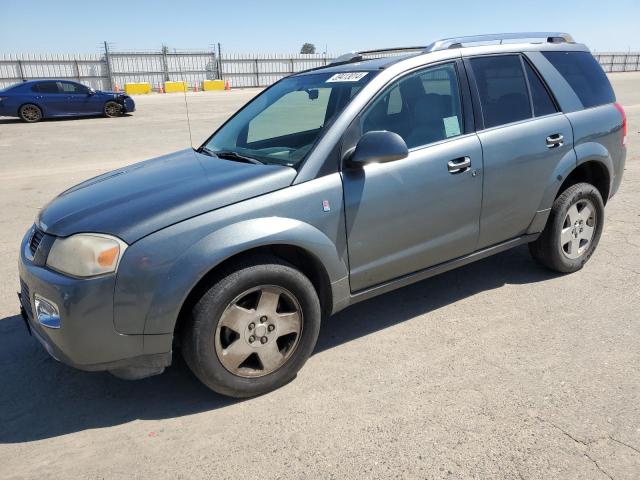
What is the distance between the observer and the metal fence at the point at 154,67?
1325 inches

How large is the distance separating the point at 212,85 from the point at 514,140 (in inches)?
1387

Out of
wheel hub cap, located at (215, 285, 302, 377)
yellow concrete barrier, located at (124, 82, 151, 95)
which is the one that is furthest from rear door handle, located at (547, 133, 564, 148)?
yellow concrete barrier, located at (124, 82, 151, 95)

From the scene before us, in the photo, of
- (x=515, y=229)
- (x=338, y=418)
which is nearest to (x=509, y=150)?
(x=515, y=229)

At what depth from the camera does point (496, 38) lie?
4105 millimetres

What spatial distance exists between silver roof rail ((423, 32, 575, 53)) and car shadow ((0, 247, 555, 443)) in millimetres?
1855

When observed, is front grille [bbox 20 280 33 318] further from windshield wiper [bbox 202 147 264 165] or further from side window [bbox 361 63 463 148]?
side window [bbox 361 63 463 148]

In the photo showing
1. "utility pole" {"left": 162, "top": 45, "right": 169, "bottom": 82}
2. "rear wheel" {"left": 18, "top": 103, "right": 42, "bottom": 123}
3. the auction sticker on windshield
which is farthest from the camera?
"utility pole" {"left": 162, "top": 45, "right": 169, "bottom": 82}

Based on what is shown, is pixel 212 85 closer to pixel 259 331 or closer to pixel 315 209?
pixel 315 209

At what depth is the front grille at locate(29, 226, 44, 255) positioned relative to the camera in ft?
9.45

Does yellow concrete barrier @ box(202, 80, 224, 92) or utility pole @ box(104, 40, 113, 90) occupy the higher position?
utility pole @ box(104, 40, 113, 90)

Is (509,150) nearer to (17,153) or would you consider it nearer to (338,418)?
(338,418)

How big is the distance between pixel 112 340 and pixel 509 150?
9.27 feet

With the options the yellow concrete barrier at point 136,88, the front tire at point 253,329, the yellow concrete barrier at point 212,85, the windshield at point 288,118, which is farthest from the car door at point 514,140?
the yellow concrete barrier at point 212,85

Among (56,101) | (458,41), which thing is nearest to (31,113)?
(56,101)
